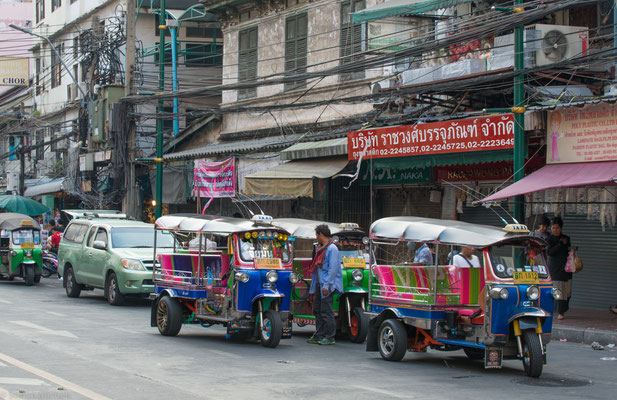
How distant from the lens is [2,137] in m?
49.0

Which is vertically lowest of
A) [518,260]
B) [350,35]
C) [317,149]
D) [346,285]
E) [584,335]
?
A: [584,335]

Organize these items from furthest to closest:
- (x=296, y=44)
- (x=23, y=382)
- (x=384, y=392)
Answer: (x=296, y=44)
(x=384, y=392)
(x=23, y=382)

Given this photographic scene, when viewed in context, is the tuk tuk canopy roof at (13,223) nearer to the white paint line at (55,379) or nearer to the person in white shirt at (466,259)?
the white paint line at (55,379)

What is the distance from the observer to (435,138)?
18.3 metres

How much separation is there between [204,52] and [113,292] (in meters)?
17.9

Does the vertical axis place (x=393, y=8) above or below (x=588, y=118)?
above

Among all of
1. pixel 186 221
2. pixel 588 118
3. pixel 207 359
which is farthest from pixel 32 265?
pixel 588 118

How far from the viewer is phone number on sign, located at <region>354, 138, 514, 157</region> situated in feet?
55.4

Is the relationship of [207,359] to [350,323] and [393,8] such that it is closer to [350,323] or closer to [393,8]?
[350,323]

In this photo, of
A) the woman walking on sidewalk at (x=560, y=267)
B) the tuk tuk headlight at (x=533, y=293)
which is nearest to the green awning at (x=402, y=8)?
the woman walking on sidewalk at (x=560, y=267)

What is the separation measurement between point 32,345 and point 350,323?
5.10m

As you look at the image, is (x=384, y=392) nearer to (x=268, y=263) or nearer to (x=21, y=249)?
(x=268, y=263)

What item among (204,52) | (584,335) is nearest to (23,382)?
(584,335)

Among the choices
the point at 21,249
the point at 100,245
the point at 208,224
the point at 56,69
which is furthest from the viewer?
the point at 56,69
